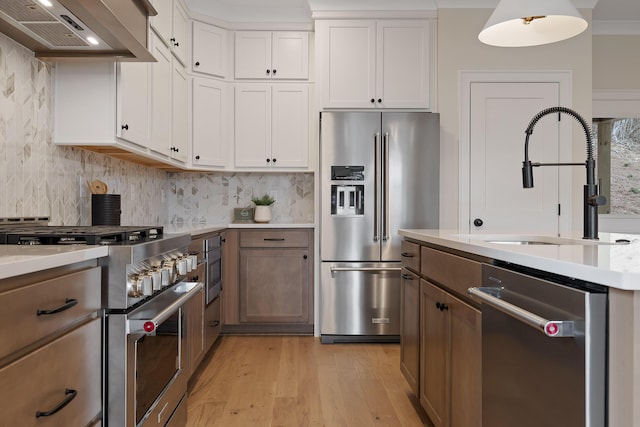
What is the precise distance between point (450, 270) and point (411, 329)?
758 mm

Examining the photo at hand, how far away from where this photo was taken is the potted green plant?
4227 mm

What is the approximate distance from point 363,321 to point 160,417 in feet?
7.02

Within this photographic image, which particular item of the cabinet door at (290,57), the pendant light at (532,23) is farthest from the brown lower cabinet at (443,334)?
the cabinet door at (290,57)

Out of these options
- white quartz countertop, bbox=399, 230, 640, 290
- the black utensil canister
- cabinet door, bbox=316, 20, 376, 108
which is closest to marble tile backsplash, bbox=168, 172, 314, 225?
cabinet door, bbox=316, 20, 376, 108

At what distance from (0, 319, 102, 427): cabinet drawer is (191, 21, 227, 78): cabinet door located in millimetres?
2987

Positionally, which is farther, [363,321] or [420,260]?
[363,321]

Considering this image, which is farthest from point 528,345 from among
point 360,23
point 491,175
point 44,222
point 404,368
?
point 360,23

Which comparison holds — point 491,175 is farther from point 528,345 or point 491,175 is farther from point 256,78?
point 528,345

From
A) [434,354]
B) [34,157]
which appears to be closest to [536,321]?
[434,354]

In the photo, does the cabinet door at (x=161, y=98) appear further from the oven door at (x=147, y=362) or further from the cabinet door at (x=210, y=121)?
the oven door at (x=147, y=362)

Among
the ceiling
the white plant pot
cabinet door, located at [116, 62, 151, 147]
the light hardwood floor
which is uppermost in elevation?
the ceiling

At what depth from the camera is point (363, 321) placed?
3691 mm

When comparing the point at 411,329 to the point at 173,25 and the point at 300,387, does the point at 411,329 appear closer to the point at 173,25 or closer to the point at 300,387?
the point at 300,387

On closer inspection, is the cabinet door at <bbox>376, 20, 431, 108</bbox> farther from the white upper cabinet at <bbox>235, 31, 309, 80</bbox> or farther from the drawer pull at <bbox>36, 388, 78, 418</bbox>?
the drawer pull at <bbox>36, 388, 78, 418</bbox>
